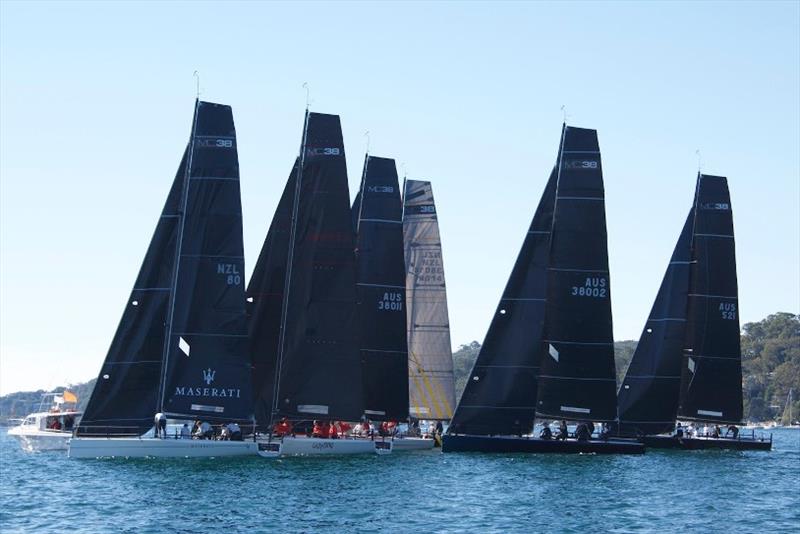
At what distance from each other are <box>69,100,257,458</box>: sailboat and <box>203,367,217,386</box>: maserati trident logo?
0.12ft

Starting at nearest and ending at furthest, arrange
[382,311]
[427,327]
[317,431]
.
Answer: [317,431], [382,311], [427,327]

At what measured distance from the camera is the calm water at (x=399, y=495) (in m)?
37.2

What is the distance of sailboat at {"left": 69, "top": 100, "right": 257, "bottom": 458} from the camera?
2029 inches

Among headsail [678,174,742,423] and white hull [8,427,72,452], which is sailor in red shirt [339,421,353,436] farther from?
white hull [8,427,72,452]

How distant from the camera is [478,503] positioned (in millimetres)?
42031

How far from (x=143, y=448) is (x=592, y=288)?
64.7 ft

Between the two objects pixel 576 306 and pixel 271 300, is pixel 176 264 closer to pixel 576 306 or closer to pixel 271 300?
pixel 271 300

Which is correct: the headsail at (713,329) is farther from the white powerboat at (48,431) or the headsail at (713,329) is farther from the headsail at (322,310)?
the white powerboat at (48,431)

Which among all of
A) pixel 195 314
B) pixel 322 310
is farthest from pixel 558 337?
pixel 195 314

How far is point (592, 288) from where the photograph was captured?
58062 millimetres

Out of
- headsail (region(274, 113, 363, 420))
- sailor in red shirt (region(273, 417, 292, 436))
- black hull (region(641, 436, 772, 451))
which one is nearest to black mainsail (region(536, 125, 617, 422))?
Answer: headsail (region(274, 113, 363, 420))

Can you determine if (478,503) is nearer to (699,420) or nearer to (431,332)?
(431,332)

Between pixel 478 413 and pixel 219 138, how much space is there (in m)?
15.5

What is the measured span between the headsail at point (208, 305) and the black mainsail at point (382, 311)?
314 inches
